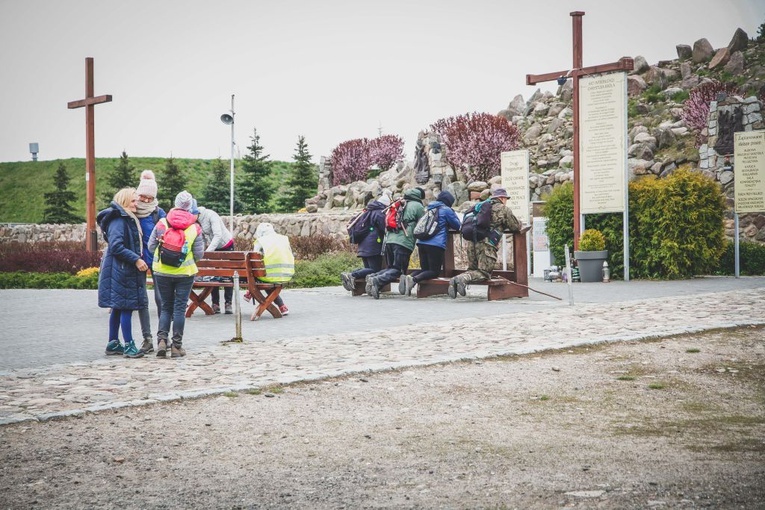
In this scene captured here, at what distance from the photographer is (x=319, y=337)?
10664 millimetres

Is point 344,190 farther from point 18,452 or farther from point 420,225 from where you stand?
point 18,452

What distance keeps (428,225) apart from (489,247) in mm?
1141

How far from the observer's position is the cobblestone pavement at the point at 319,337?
24.8 feet

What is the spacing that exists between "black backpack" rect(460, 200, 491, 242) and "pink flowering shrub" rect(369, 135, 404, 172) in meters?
36.0

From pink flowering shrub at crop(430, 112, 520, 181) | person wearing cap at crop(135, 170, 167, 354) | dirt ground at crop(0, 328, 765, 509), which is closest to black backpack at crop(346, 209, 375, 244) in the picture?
person wearing cap at crop(135, 170, 167, 354)

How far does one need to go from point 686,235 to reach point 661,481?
1551cm

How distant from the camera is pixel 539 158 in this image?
44188 mm

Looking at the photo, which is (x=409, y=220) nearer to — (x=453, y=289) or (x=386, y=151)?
(x=453, y=289)

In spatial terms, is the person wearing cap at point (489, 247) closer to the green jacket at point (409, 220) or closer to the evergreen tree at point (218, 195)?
the green jacket at point (409, 220)

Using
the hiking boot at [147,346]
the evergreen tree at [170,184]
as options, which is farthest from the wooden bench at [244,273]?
the evergreen tree at [170,184]

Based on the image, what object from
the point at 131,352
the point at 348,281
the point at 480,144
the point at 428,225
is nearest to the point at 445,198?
the point at 428,225

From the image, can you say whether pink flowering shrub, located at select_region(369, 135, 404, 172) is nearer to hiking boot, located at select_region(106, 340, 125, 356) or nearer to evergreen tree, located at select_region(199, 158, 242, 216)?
evergreen tree, located at select_region(199, 158, 242, 216)

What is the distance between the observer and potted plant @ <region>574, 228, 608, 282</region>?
1950 centimetres

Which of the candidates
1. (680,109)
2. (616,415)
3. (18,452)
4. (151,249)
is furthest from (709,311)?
(680,109)
